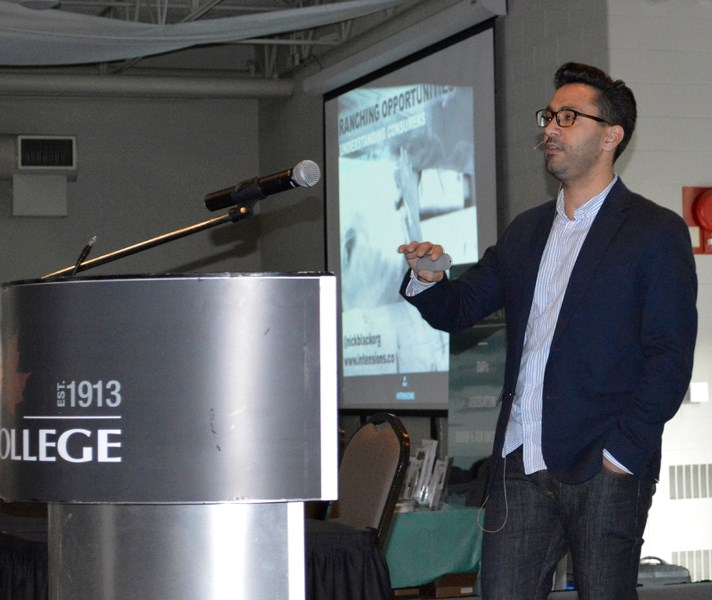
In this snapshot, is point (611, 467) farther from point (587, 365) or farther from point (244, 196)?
point (244, 196)

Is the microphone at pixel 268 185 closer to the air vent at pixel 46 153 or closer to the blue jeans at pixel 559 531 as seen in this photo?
the blue jeans at pixel 559 531

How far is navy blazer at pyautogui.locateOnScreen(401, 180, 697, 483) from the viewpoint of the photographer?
2145mm

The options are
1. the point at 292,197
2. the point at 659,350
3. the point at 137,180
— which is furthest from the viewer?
the point at 137,180

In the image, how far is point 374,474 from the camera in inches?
141

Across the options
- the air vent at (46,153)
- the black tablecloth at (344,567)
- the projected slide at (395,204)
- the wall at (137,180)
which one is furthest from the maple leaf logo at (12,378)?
the wall at (137,180)

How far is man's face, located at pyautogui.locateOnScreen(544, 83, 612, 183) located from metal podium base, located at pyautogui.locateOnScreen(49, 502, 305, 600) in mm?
966

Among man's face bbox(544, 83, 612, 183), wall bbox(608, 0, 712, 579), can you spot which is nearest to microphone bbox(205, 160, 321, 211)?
man's face bbox(544, 83, 612, 183)

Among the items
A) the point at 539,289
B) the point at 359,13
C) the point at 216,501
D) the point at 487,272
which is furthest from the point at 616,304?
the point at 359,13

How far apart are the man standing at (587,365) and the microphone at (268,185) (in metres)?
0.33

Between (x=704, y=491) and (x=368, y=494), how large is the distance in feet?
7.51

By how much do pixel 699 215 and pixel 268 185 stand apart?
11.9 feet

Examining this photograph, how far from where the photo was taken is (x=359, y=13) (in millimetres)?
Answer: 6594

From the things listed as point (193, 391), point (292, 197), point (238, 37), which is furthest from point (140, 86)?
point (193, 391)

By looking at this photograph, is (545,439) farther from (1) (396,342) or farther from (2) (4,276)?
(2) (4,276)
